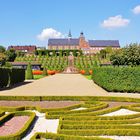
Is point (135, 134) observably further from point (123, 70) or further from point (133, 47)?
point (133, 47)

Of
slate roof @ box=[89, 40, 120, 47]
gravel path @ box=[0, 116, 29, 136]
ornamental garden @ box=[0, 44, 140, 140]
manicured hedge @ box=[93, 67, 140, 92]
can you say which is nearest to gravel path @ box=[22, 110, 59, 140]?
ornamental garden @ box=[0, 44, 140, 140]

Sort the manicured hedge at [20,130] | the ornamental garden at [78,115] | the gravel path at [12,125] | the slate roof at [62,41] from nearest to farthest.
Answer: the manicured hedge at [20,130] < the ornamental garden at [78,115] < the gravel path at [12,125] < the slate roof at [62,41]

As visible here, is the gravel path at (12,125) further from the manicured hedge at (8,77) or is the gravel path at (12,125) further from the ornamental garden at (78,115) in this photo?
the manicured hedge at (8,77)

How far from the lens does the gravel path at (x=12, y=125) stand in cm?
819

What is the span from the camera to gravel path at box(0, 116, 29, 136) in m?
8.19

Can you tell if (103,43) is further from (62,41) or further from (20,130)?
(20,130)

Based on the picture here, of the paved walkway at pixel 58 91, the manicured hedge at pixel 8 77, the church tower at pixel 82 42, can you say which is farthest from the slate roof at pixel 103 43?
the paved walkway at pixel 58 91

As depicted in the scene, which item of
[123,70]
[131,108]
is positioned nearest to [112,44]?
[123,70]

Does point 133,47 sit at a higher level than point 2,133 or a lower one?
higher

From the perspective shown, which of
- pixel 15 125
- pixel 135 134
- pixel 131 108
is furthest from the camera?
pixel 131 108

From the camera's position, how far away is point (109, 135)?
780 centimetres

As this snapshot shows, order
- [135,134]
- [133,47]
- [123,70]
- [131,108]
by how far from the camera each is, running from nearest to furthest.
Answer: [135,134] < [131,108] < [123,70] < [133,47]

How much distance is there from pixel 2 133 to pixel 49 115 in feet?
7.82

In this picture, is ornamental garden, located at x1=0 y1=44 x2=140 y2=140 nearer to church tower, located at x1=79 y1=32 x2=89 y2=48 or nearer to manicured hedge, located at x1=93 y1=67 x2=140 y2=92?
manicured hedge, located at x1=93 y1=67 x2=140 y2=92
